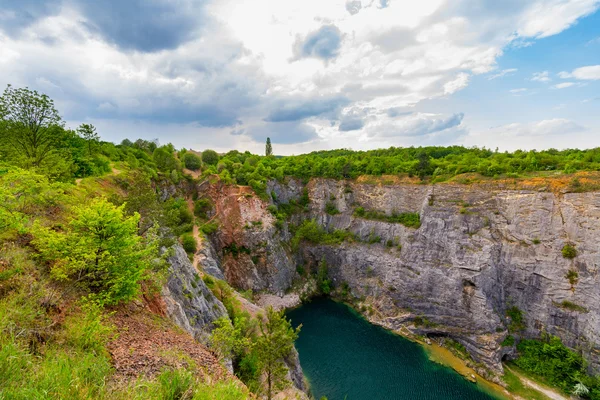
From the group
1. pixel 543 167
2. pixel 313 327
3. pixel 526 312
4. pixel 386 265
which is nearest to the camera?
pixel 526 312

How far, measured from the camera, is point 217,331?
46.7 ft

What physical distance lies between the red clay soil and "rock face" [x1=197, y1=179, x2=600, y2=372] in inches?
1129

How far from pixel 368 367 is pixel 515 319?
51.3 ft

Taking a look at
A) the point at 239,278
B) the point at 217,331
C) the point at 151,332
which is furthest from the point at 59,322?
the point at 239,278

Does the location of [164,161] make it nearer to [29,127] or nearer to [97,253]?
[29,127]

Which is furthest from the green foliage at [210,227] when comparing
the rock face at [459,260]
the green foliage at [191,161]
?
the green foliage at [191,161]

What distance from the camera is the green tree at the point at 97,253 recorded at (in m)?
7.86

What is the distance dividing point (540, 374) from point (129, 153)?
171ft

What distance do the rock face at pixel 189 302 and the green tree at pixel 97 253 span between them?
5.07m

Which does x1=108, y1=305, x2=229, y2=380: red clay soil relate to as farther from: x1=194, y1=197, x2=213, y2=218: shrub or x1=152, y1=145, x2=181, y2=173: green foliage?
x1=152, y1=145, x2=181, y2=173: green foliage

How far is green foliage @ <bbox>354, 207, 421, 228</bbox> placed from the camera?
35.4 meters

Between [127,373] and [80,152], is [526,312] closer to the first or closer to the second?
[127,373]

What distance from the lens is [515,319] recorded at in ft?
89.8

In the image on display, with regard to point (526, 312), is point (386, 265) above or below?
above
